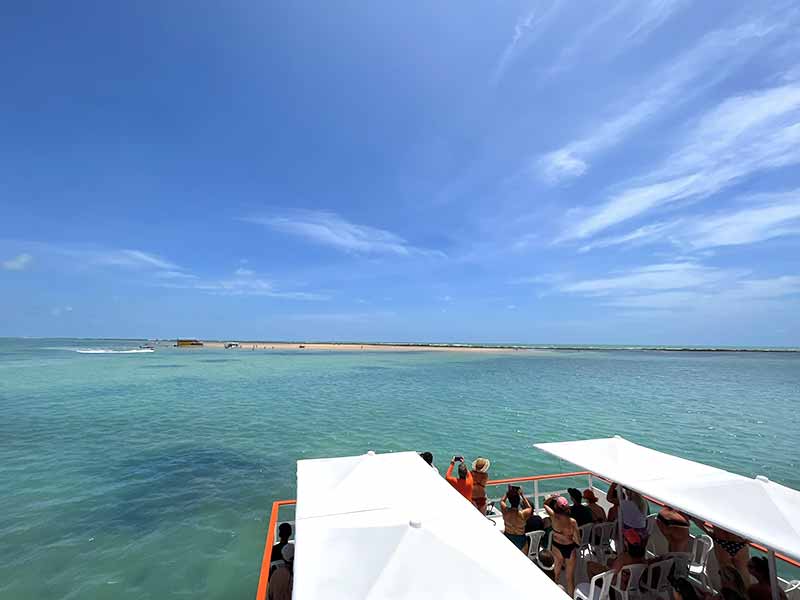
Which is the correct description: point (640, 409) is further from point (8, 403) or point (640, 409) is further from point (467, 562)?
point (8, 403)

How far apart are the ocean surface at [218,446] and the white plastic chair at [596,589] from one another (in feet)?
19.3

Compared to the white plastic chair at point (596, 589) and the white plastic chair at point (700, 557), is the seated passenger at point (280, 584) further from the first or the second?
the white plastic chair at point (700, 557)

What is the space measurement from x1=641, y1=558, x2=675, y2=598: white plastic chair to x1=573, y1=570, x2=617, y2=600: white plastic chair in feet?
1.58

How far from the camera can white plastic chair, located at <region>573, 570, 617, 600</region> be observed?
193 inches

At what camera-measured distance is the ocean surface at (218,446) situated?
8156 mm

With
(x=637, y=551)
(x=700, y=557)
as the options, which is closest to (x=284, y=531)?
(x=637, y=551)

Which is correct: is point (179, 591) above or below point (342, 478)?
below

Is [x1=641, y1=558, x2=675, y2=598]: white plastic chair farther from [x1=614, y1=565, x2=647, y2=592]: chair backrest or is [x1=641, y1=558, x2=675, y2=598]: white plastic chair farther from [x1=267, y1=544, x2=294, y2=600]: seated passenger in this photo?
[x1=267, y1=544, x2=294, y2=600]: seated passenger

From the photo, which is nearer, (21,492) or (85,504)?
(85,504)

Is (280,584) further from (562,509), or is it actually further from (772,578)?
(772,578)

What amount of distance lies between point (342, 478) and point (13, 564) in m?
8.31

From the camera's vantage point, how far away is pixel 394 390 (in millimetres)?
33750

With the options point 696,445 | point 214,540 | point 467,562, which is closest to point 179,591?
point 214,540

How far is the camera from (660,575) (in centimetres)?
521
